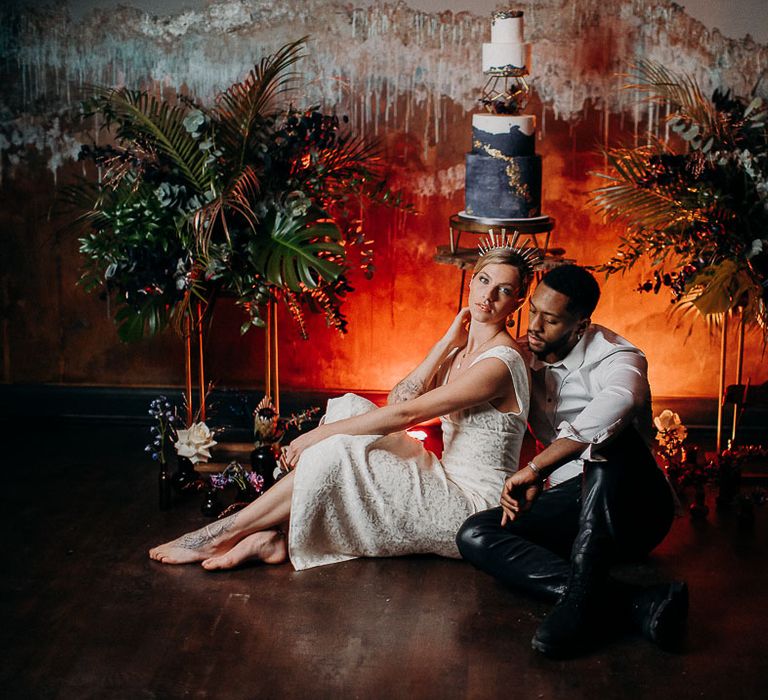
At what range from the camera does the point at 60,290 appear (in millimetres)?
5320

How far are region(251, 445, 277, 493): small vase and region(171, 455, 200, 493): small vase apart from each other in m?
0.28

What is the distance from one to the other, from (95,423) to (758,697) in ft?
11.8

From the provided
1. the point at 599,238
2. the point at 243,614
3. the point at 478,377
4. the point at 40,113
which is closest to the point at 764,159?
the point at 599,238

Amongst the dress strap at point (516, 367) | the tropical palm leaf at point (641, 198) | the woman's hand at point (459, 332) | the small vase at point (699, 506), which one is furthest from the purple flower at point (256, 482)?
the tropical palm leaf at point (641, 198)

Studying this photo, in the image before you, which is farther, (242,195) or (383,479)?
(242,195)

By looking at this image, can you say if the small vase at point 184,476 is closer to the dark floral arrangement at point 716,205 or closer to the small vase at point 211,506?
the small vase at point 211,506

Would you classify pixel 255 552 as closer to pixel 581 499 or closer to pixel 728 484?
pixel 581 499

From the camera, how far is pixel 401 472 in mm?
3471

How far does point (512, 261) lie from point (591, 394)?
535 millimetres

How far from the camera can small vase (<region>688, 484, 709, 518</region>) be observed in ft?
13.3

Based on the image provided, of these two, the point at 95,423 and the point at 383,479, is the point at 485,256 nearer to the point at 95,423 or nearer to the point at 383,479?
the point at 383,479

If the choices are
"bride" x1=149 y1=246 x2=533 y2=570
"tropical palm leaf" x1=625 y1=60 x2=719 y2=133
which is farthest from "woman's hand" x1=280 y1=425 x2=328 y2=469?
"tropical palm leaf" x1=625 y1=60 x2=719 y2=133

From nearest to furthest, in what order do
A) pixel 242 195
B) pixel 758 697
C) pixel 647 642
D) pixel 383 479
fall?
pixel 758 697 → pixel 647 642 → pixel 383 479 → pixel 242 195

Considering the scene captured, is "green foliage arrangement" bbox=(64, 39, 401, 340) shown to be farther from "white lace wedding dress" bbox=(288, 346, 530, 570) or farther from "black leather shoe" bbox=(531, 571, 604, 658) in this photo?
"black leather shoe" bbox=(531, 571, 604, 658)
